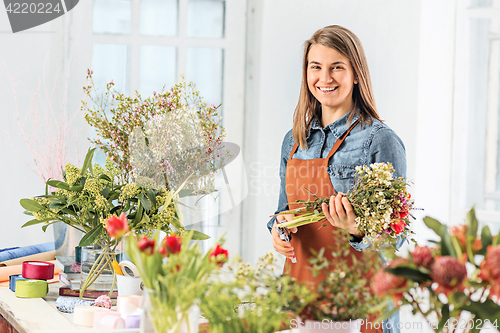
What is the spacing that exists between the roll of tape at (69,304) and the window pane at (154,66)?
1729 millimetres

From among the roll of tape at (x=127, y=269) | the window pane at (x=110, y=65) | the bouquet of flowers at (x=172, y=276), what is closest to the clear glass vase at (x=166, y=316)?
the bouquet of flowers at (x=172, y=276)

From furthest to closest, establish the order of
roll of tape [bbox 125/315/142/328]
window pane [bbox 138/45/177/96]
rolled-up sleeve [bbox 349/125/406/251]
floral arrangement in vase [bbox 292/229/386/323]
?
window pane [bbox 138/45/177/96], rolled-up sleeve [bbox 349/125/406/251], roll of tape [bbox 125/315/142/328], floral arrangement in vase [bbox 292/229/386/323]

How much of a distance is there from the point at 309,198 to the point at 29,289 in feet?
2.88

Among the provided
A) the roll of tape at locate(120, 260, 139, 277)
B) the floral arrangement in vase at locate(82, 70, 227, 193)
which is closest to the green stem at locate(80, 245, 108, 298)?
the roll of tape at locate(120, 260, 139, 277)

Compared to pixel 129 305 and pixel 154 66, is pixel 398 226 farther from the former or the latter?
pixel 154 66

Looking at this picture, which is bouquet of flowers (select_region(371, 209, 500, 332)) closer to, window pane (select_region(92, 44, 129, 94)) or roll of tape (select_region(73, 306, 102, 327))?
roll of tape (select_region(73, 306, 102, 327))

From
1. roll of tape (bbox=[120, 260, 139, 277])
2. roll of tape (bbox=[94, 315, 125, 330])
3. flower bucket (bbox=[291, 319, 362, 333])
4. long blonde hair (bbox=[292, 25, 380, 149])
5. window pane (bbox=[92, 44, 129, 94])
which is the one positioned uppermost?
window pane (bbox=[92, 44, 129, 94])

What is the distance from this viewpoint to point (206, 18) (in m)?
2.73

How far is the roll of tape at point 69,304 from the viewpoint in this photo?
3.76 feet

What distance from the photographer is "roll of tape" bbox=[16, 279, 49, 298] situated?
1248mm

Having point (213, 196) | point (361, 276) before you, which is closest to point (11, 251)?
point (213, 196)

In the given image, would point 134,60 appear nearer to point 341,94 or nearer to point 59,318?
point 341,94

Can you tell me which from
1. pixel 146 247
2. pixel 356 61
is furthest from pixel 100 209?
pixel 356 61

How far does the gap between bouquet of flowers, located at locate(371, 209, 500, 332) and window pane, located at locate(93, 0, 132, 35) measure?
7.89 ft
